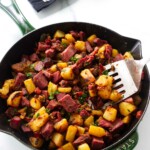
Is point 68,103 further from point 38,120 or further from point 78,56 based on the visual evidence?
point 78,56

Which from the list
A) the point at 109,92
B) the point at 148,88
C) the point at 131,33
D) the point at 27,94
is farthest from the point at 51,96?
the point at 131,33

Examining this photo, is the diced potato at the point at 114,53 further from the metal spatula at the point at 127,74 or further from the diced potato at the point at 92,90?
the diced potato at the point at 92,90

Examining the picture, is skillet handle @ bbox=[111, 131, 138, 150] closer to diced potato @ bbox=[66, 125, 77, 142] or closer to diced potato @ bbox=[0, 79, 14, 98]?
diced potato @ bbox=[66, 125, 77, 142]

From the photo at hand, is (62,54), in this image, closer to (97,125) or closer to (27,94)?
(27,94)

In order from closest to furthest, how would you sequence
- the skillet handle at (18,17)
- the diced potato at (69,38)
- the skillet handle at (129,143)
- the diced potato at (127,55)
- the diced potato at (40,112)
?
the skillet handle at (129,143) < the diced potato at (40,112) < the diced potato at (127,55) < the diced potato at (69,38) < the skillet handle at (18,17)

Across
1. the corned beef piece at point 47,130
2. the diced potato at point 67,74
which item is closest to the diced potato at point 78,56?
the diced potato at point 67,74

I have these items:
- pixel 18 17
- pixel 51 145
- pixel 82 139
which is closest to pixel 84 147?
pixel 82 139

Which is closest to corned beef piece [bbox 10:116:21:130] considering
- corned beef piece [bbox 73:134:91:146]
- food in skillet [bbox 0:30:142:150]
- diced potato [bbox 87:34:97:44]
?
food in skillet [bbox 0:30:142:150]
